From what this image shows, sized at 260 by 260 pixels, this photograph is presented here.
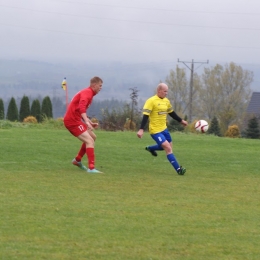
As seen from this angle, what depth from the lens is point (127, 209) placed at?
28.6 feet

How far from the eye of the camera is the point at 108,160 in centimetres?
1538

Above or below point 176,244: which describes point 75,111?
above

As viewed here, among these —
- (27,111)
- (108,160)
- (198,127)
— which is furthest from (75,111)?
(27,111)

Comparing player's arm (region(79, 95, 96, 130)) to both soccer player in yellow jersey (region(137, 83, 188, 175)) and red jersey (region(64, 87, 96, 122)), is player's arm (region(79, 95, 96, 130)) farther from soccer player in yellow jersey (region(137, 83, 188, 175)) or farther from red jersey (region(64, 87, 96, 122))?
soccer player in yellow jersey (region(137, 83, 188, 175))

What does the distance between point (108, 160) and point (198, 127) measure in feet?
7.39

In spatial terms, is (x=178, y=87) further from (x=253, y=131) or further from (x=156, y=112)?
(x=156, y=112)

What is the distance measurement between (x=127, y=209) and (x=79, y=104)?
4279mm

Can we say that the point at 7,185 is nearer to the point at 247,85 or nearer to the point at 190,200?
the point at 190,200

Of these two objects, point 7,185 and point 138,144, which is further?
point 138,144

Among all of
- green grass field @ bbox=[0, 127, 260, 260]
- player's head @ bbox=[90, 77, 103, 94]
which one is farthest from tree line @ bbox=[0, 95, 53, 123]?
player's head @ bbox=[90, 77, 103, 94]

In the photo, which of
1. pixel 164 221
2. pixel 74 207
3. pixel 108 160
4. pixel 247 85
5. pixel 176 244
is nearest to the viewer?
pixel 176 244

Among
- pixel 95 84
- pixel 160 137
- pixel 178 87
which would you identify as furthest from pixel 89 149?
pixel 178 87

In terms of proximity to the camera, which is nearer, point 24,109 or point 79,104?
point 79,104

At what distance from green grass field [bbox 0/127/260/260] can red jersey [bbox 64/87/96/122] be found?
1059 millimetres
